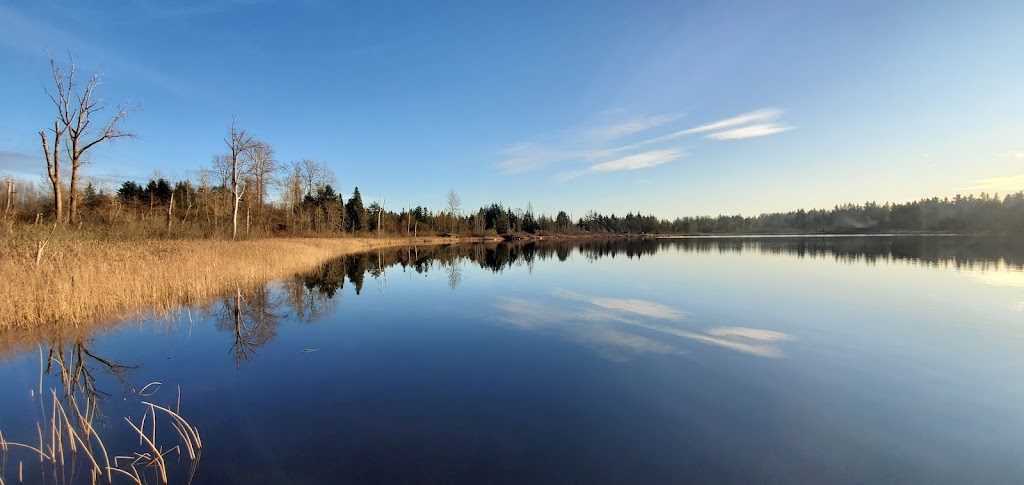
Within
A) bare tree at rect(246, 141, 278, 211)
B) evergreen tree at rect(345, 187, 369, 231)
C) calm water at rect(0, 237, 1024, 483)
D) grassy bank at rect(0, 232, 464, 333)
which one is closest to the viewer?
calm water at rect(0, 237, 1024, 483)

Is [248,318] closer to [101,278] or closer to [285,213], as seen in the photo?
[101,278]

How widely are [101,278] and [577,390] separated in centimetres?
1098

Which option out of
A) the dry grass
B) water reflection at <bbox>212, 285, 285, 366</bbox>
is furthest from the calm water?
the dry grass

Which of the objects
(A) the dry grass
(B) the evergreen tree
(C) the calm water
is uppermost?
(B) the evergreen tree

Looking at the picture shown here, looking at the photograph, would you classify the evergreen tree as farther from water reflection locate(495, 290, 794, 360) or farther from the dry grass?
water reflection locate(495, 290, 794, 360)

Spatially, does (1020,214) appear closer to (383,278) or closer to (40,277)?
(383,278)

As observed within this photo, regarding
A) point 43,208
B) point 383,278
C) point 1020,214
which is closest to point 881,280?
point 383,278

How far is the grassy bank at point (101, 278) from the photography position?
25.3 feet

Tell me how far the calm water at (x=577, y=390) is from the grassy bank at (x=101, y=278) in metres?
1.17

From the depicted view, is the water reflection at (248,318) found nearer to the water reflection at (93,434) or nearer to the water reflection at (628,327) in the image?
the water reflection at (93,434)

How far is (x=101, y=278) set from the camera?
933 cm

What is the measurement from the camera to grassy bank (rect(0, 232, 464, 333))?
304 inches

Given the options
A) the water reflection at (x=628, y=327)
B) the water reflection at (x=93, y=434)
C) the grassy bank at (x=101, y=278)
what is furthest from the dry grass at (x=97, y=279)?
the water reflection at (x=628, y=327)

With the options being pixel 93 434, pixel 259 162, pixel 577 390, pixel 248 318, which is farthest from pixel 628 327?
pixel 259 162
